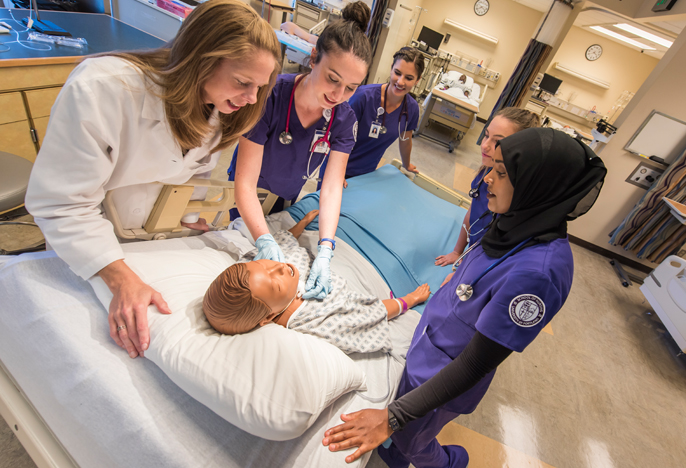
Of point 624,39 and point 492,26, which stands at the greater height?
point 624,39

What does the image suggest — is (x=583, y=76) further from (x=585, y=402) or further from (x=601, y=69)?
(x=585, y=402)

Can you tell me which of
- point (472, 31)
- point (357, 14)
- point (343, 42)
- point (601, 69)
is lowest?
point (343, 42)

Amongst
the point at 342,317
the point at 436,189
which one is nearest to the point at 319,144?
the point at 342,317

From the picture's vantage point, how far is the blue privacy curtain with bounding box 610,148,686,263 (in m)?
4.04

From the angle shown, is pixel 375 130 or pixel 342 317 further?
pixel 375 130

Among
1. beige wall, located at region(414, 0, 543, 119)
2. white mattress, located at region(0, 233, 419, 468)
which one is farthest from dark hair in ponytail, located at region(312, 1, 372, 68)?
beige wall, located at region(414, 0, 543, 119)

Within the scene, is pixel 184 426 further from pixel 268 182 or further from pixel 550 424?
pixel 550 424

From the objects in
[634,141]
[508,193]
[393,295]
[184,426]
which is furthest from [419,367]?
[634,141]

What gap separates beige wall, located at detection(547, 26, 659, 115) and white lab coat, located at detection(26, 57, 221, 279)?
36.6ft

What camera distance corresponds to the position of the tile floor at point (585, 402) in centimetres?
207

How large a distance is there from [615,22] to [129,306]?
8.63 meters

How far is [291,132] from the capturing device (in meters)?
1.69

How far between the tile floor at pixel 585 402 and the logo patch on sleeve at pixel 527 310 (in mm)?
→ 1242

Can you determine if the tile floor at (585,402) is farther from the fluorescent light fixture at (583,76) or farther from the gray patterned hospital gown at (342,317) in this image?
the fluorescent light fixture at (583,76)
